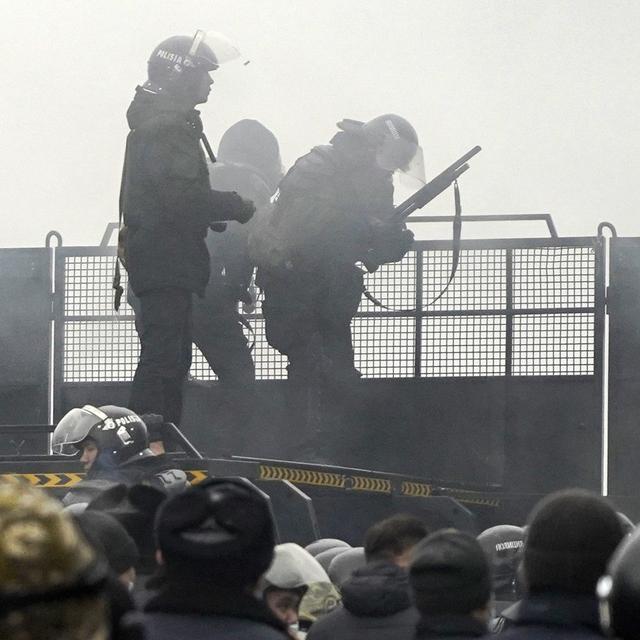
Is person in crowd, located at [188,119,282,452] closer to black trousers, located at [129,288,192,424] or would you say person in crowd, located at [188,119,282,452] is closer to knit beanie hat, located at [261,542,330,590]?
black trousers, located at [129,288,192,424]

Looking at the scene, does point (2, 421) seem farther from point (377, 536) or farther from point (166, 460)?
point (377, 536)

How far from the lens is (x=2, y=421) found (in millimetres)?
9492

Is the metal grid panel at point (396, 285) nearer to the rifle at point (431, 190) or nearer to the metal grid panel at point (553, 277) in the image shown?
the rifle at point (431, 190)

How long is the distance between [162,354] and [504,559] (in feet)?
7.71

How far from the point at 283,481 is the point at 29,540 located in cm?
635

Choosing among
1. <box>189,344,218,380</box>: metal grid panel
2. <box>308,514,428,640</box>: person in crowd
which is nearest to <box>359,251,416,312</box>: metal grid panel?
<box>189,344,218,380</box>: metal grid panel

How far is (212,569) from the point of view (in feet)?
8.61

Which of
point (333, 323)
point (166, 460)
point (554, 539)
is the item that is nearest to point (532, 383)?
point (333, 323)

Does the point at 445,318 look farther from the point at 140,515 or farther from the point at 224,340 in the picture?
the point at 140,515

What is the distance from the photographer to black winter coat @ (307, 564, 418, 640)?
3.65 m

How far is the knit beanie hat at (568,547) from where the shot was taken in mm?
2684

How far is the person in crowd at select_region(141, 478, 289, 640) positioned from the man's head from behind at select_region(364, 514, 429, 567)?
144 cm

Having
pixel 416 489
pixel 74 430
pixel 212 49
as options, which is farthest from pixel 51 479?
pixel 212 49

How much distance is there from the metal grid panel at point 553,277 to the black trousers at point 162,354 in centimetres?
198
